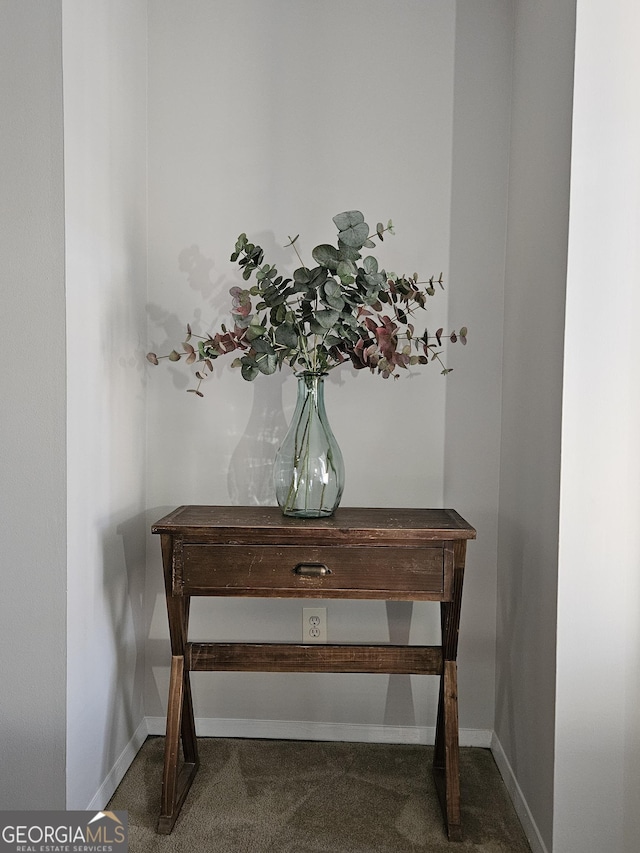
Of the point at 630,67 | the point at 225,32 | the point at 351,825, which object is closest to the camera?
the point at 630,67

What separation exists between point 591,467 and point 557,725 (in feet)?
1.75

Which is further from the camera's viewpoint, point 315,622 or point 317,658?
point 315,622

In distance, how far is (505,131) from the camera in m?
2.08

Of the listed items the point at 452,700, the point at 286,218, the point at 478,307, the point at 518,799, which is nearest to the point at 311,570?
the point at 452,700

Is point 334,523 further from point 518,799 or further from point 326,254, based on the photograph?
point 518,799

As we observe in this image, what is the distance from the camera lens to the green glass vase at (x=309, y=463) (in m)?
1.79

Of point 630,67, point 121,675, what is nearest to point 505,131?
point 630,67

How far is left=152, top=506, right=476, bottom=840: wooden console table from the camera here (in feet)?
5.49

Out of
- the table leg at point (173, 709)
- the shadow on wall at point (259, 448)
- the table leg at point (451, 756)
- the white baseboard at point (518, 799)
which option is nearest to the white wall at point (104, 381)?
the table leg at point (173, 709)

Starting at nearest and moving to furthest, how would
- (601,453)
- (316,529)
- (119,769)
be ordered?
(601,453)
(316,529)
(119,769)

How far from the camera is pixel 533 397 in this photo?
1742 millimetres

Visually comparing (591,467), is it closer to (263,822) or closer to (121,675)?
(263,822)

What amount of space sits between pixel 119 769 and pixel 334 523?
0.87 metres

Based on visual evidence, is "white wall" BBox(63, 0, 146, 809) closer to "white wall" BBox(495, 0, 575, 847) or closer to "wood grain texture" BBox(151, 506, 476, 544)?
Answer: "wood grain texture" BBox(151, 506, 476, 544)
